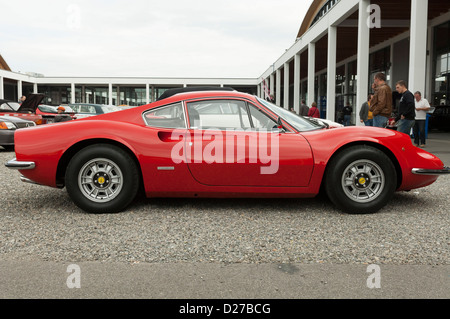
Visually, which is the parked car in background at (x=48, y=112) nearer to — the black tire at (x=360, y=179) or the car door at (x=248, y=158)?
the car door at (x=248, y=158)

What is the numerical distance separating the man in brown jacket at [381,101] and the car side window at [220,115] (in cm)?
500

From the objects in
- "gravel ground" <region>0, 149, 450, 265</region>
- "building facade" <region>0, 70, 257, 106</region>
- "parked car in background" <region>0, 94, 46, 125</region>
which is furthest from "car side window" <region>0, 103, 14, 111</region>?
"building facade" <region>0, 70, 257, 106</region>

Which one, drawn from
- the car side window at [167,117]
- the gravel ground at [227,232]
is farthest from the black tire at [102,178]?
the car side window at [167,117]

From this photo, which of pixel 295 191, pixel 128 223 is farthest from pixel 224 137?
pixel 128 223

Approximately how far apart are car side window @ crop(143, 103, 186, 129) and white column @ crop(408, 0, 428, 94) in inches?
356

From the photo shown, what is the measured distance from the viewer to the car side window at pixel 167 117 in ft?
13.8

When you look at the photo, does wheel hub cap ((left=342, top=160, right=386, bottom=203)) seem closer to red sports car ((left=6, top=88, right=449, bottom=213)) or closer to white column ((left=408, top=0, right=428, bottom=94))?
red sports car ((left=6, top=88, right=449, bottom=213))

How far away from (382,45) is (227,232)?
80.0 feet

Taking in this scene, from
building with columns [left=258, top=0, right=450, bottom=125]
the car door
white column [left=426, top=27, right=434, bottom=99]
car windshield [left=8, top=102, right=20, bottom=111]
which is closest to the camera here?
the car door

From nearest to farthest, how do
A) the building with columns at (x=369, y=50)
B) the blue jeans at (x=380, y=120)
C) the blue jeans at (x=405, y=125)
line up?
1. the blue jeans at (x=380, y=120)
2. the blue jeans at (x=405, y=125)
3. the building with columns at (x=369, y=50)

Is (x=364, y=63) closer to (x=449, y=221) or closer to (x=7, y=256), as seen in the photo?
(x=449, y=221)

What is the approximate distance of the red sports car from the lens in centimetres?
397

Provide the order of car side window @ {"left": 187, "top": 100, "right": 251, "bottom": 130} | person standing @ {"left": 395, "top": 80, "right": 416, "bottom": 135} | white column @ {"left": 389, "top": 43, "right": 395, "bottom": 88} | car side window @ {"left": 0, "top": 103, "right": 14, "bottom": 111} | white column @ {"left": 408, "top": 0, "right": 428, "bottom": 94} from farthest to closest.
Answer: white column @ {"left": 389, "top": 43, "right": 395, "bottom": 88}
car side window @ {"left": 0, "top": 103, "right": 14, "bottom": 111}
white column @ {"left": 408, "top": 0, "right": 428, "bottom": 94}
person standing @ {"left": 395, "top": 80, "right": 416, "bottom": 135}
car side window @ {"left": 187, "top": 100, "right": 251, "bottom": 130}

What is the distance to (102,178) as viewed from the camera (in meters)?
4.04
